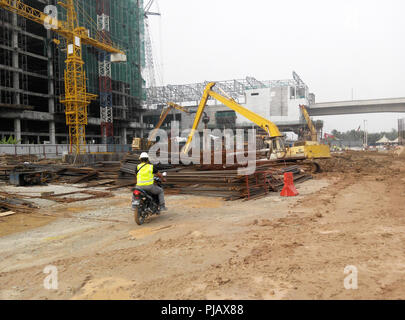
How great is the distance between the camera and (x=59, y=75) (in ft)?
164

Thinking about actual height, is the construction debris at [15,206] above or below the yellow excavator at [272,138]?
below

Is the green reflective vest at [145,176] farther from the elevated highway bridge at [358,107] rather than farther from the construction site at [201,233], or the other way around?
the elevated highway bridge at [358,107]

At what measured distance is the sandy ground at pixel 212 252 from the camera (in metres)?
3.75

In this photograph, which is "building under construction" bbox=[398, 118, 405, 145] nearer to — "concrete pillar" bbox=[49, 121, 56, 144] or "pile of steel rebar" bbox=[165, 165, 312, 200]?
"pile of steel rebar" bbox=[165, 165, 312, 200]

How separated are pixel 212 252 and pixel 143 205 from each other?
3.01 metres

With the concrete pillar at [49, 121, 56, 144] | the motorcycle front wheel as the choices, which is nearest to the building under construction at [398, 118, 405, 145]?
the motorcycle front wheel

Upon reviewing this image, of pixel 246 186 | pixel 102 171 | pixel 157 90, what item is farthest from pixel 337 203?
pixel 157 90

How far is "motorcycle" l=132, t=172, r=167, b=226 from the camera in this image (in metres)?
7.41

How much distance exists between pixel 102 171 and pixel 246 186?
9784 millimetres

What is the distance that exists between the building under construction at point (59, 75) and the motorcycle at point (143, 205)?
41860 millimetres

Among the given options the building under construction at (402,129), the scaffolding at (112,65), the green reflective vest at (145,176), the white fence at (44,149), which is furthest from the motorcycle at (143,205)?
the building under construction at (402,129)

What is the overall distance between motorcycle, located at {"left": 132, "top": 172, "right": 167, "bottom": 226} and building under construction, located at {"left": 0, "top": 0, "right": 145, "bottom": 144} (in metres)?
41.9
